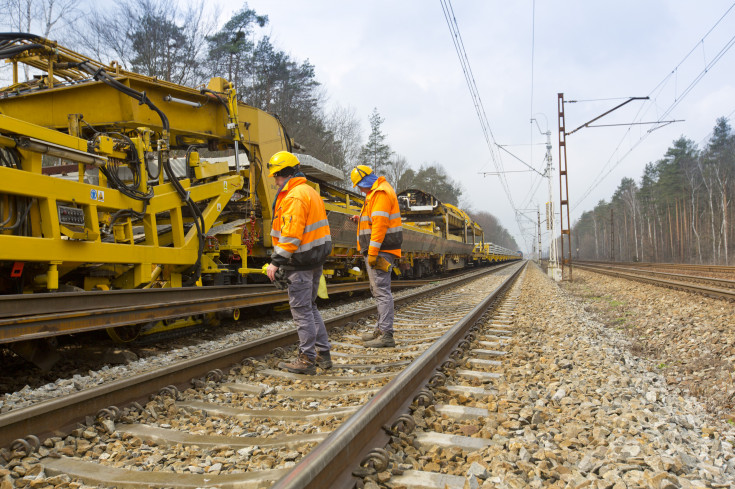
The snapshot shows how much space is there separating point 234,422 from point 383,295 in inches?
102

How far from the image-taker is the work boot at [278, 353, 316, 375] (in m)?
3.84

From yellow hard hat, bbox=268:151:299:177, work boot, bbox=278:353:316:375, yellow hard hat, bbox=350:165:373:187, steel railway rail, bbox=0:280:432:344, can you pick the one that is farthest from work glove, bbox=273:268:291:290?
yellow hard hat, bbox=350:165:373:187

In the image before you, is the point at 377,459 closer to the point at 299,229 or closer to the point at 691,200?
the point at 299,229

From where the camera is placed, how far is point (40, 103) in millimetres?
5926

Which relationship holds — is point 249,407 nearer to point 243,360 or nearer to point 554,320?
point 243,360

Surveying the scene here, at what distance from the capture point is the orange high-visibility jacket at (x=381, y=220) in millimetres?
4980

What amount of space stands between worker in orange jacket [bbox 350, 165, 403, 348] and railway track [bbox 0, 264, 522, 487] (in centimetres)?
76

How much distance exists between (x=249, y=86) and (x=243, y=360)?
2544 centimetres

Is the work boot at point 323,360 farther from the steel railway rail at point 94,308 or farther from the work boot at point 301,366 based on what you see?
the steel railway rail at point 94,308

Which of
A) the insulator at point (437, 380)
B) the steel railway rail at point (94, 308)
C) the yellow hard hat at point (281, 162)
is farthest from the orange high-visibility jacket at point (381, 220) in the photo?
the steel railway rail at point (94, 308)

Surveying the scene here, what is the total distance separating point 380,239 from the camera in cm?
496

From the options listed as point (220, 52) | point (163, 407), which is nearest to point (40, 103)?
point (163, 407)

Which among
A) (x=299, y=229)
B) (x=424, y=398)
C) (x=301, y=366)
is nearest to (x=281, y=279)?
(x=299, y=229)

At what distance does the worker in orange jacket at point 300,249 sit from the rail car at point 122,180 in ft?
7.19
